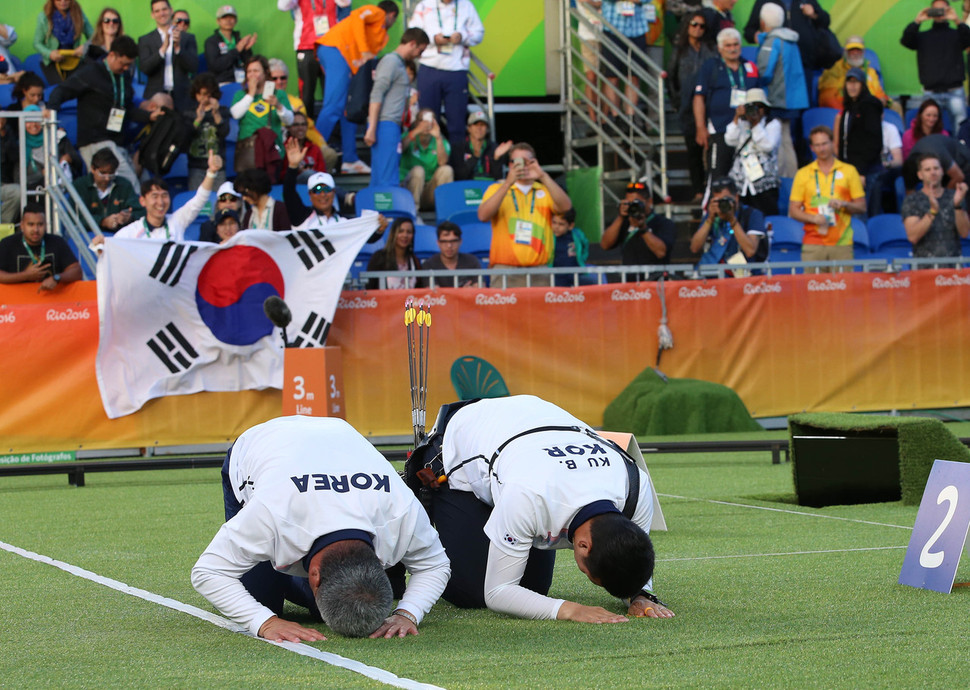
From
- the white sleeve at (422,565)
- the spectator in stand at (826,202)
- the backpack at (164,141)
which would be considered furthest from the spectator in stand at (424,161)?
the white sleeve at (422,565)

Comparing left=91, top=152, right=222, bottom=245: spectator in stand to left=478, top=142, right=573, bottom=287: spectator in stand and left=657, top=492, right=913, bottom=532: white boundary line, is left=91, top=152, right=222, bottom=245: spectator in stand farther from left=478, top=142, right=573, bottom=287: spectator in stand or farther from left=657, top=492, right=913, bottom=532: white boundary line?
left=657, top=492, right=913, bottom=532: white boundary line

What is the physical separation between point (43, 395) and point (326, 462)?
8.40 meters

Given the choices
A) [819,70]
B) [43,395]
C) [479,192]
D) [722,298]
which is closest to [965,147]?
[819,70]

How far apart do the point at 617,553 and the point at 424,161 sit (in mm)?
12070

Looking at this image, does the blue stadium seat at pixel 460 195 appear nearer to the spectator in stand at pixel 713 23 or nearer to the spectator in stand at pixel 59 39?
the spectator in stand at pixel 713 23

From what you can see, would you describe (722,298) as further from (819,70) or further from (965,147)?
(819,70)

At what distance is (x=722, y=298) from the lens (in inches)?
547

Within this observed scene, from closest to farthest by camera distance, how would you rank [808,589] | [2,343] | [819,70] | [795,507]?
[808,589], [795,507], [2,343], [819,70]

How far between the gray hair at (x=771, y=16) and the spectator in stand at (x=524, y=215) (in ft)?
19.6

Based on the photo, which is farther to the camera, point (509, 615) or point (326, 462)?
point (509, 615)

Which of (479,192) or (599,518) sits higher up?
(479,192)

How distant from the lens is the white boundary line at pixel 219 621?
3957 millimetres

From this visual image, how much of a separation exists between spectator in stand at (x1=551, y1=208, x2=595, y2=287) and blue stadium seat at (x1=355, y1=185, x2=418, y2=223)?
205 cm

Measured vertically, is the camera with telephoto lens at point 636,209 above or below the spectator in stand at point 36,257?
above
